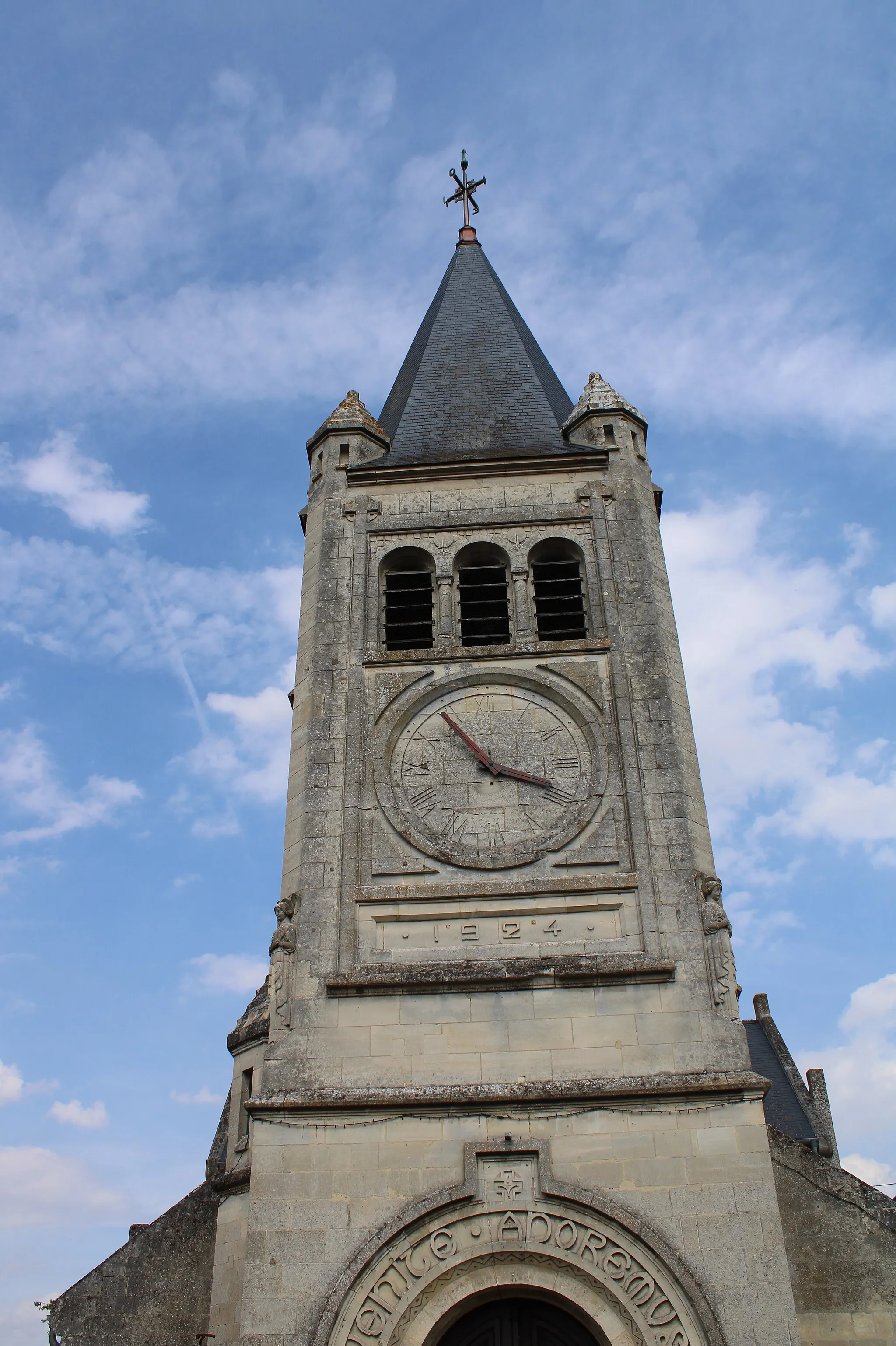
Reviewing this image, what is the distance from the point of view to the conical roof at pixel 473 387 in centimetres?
1571

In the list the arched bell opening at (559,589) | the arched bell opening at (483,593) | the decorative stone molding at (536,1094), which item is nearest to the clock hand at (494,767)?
the arched bell opening at (483,593)

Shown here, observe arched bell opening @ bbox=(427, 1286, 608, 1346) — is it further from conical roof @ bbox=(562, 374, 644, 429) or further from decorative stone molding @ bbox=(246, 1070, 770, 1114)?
conical roof @ bbox=(562, 374, 644, 429)

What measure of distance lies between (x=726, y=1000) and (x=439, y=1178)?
114 inches

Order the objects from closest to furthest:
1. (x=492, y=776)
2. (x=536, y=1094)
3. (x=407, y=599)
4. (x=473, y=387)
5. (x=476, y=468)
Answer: (x=536, y=1094) → (x=492, y=776) → (x=407, y=599) → (x=476, y=468) → (x=473, y=387)

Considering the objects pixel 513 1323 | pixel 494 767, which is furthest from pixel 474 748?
pixel 513 1323

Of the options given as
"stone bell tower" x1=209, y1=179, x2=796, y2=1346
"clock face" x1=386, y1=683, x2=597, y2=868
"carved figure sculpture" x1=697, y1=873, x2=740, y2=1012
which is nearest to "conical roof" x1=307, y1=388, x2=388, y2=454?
"stone bell tower" x1=209, y1=179, x2=796, y2=1346

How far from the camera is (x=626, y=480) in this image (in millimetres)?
14570

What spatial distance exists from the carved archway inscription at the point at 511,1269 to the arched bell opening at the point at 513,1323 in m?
0.18

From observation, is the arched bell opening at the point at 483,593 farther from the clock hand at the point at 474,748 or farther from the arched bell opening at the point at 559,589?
the clock hand at the point at 474,748

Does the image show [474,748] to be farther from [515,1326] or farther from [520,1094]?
[515,1326]

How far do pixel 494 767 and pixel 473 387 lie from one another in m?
6.95

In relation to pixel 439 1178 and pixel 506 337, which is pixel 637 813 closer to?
pixel 439 1178

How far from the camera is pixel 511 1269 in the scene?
9656 millimetres

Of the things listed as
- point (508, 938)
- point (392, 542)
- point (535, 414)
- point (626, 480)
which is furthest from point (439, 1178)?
point (535, 414)
